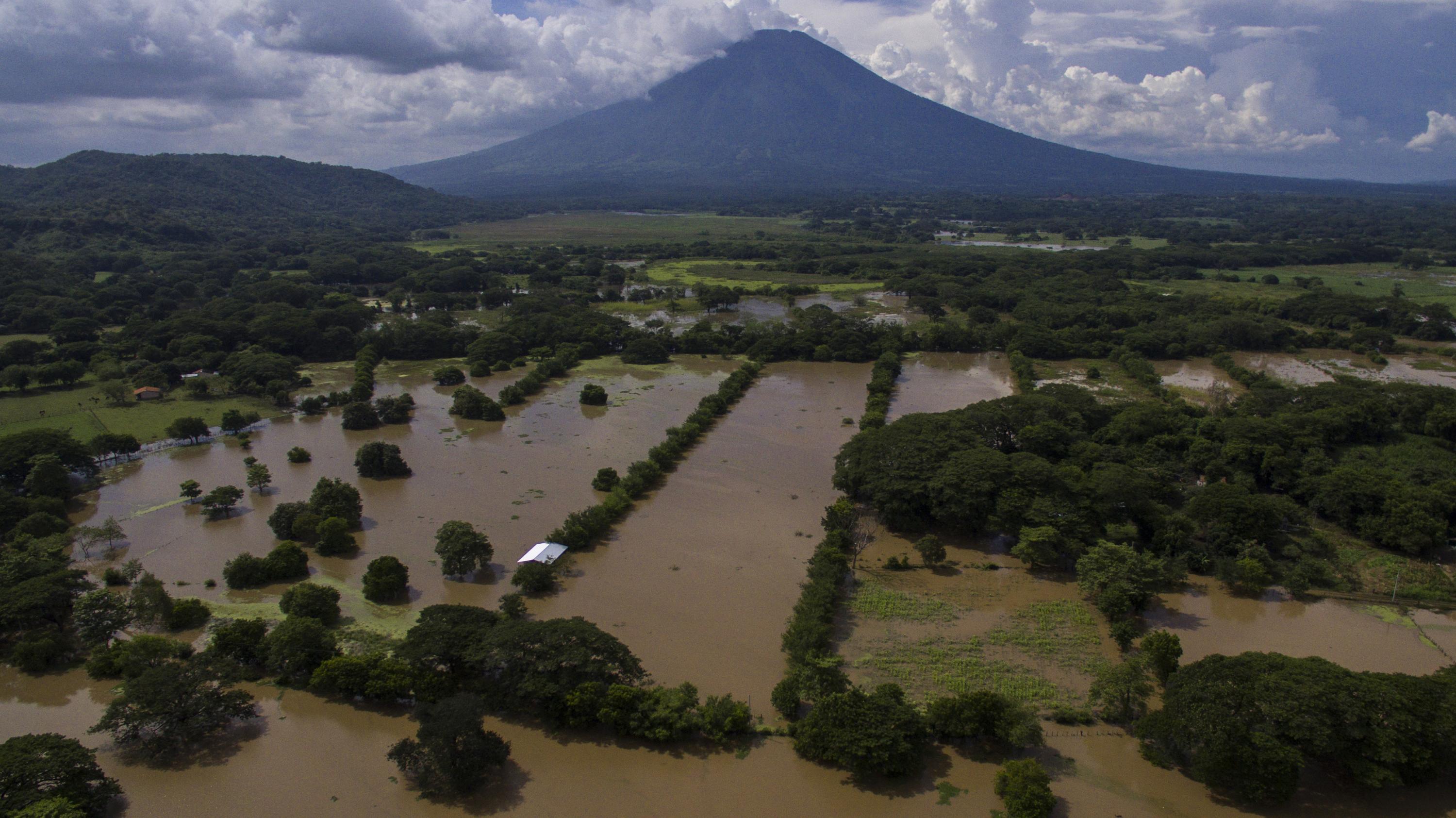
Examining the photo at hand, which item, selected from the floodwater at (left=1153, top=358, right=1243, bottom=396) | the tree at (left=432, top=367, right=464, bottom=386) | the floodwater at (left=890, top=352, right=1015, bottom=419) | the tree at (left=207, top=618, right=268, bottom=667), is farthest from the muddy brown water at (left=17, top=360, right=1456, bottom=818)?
the floodwater at (left=1153, top=358, right=1243, bottom=396)

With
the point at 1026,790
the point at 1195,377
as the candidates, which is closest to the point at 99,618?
the point at 1026,790

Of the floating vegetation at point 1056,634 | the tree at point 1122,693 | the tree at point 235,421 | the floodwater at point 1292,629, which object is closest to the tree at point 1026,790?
the tree at point 1122,693

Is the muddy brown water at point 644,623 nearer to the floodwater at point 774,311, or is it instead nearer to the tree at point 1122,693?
the tree at point 1122,693

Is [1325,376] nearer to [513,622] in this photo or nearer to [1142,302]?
[1142,302]

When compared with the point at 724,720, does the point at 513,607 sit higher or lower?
higher

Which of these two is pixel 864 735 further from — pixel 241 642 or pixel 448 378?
pixel 448 378

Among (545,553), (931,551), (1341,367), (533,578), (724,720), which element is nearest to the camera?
(724,720)
